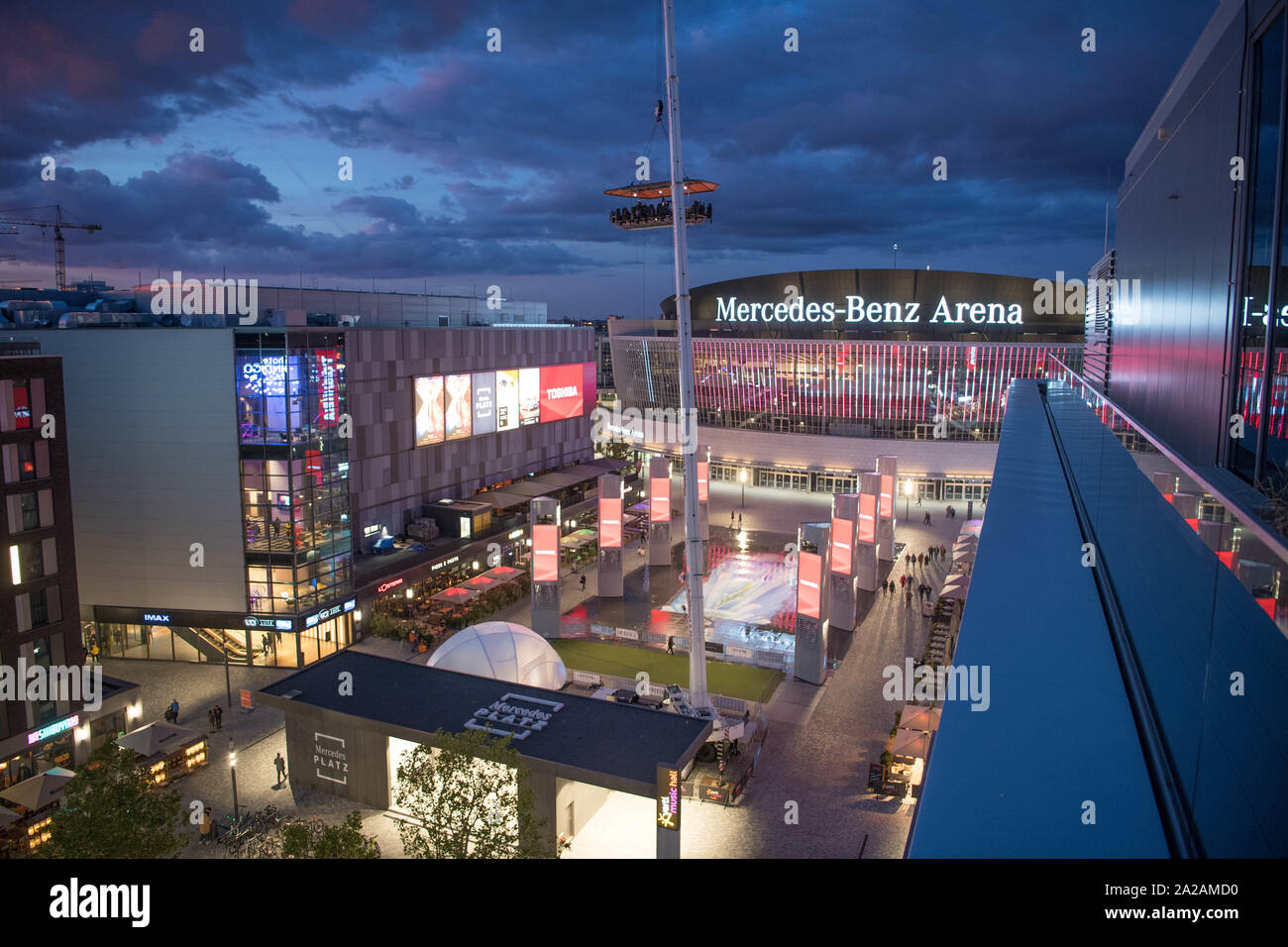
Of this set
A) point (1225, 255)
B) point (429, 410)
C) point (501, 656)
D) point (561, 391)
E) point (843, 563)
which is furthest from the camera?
point (561, 391)

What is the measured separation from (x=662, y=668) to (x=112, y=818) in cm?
1387

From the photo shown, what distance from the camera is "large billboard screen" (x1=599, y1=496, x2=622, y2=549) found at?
2698cm

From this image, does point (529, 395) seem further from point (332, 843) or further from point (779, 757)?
point (332, 843)

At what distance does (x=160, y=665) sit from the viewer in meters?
22.9

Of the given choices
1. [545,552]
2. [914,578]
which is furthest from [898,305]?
[545,552]

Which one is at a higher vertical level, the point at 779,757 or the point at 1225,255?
the point at 1225,255

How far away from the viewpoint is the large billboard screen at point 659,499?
30656 mm

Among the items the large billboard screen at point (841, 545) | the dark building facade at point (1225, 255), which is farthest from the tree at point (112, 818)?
the large billboard screen at point (841, 545)

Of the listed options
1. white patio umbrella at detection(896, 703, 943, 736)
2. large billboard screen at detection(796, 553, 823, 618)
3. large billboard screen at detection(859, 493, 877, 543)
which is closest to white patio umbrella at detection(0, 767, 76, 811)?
white patio umbrella at detection(896, 703, 943, 736)

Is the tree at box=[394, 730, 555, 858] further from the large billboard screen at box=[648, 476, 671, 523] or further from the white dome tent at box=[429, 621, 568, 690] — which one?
the large billboard screen at box=[648, 476, 671, 523]

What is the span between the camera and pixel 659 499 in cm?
3080

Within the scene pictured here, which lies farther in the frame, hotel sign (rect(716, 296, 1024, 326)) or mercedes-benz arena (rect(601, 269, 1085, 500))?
hotel sign (rect(716, 296, 1024, 326))

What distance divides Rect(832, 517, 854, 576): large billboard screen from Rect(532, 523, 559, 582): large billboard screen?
8.07m
